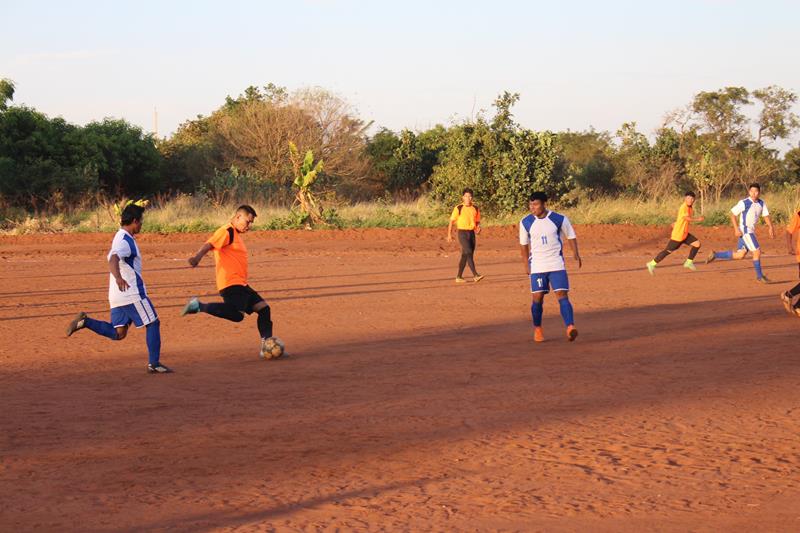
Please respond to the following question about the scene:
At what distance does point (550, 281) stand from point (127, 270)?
4.87 meters

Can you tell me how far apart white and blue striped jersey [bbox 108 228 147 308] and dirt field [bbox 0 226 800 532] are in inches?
30.9

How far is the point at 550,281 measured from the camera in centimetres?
1219

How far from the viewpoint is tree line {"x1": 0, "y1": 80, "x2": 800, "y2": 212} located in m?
36.6

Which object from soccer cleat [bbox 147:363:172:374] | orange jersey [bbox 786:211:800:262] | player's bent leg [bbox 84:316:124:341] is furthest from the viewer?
orange jersey [bbox 786:211:800:262]

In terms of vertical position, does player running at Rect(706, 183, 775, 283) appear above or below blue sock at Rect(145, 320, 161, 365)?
above

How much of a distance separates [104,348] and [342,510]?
7.46 metres

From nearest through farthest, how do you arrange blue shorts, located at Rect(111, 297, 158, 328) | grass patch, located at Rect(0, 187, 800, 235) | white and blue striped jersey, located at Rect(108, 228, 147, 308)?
white and blue striped jersey, located at Rect(108, 228, 147, 308) → blue shorts, located at Rect(111, 297, 158, 328) → grass patch, located at Rect(0, 187, 800, 235)

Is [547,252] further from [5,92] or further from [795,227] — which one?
[5,92]

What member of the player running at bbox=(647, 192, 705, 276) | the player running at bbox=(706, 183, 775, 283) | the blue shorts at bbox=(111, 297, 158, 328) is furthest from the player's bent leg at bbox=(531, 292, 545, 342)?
the player running at bbox=(647, 192, 705, 276)

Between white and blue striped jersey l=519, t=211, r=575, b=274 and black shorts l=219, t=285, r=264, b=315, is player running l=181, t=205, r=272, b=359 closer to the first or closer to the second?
black shorts l=219, t=285, r=264, b=315

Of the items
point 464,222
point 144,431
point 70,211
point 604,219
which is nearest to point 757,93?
point 604,219

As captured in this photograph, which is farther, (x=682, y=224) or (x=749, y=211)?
(x=682, y=224)

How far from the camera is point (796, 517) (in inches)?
217

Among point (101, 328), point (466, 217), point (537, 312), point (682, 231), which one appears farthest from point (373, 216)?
point (101, 328)
